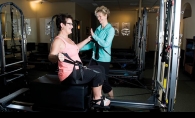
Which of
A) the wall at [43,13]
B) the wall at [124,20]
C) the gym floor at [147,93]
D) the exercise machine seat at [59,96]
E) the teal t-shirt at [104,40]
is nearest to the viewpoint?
the exercise machine seat at [59,96]

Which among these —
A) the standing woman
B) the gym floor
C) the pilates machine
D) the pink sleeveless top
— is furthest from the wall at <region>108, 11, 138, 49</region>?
the pink sleeveless top

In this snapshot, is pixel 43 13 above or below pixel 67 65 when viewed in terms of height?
above

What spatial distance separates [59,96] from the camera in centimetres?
183

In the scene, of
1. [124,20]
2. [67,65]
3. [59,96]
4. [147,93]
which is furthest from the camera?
[124,20]

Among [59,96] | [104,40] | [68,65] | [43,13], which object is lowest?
→ [59,96]

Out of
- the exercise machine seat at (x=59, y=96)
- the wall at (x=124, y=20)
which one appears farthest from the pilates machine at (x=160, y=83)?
the wall at (x=124, y=20)

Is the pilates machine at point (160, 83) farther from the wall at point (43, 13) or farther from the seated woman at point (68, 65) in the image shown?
the wall at point (43, 13)

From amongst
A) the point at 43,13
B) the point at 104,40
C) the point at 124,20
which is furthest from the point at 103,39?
the point at 124,20

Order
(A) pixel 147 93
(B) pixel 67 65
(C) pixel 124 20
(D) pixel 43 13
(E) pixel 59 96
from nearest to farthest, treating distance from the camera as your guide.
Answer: (B) pixel 67 65 → (E) pixel 59 96 → (A) pixel 147 93 → (D) pixel 43 13 → (C) pixel 124 20

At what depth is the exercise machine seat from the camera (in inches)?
70.2

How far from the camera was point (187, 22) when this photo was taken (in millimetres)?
5949

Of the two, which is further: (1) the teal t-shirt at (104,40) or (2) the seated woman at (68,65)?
(1) the teal t-shirt at (104,40)

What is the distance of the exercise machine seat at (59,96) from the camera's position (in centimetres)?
178

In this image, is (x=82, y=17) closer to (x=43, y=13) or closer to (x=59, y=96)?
(x=43, y=13)
